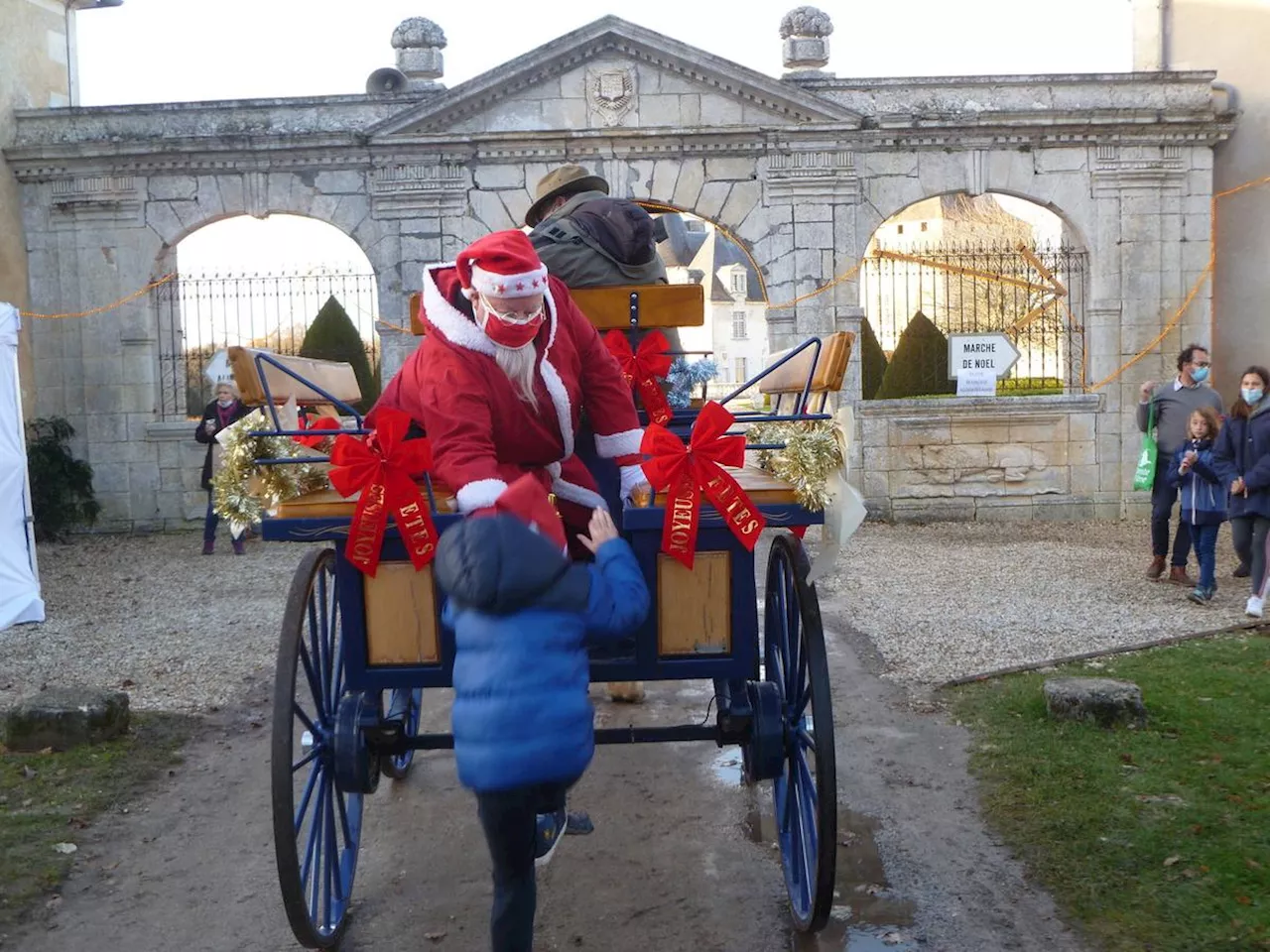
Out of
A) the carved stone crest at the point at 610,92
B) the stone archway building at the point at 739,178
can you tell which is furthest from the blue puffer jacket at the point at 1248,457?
the carved stone crest at the point at 610,92

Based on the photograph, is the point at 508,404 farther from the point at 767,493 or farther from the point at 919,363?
the point at 919,363

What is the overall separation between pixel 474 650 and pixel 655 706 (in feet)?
11.6

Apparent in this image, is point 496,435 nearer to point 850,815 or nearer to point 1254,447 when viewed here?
point 850,815

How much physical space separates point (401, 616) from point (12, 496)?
5.84 meters

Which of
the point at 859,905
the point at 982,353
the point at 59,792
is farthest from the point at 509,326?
the point at 982,353

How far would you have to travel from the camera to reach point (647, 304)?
4.13 meters

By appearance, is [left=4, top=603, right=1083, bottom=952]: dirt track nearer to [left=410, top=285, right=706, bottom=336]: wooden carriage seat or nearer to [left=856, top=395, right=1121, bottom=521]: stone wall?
[left=410, top=285, right=706, bottom=336]: wooden carriage seat

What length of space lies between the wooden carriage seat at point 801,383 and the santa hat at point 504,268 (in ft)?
2.17

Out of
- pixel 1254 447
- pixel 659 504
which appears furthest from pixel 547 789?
pixel 1254 447

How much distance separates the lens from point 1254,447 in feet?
25.6

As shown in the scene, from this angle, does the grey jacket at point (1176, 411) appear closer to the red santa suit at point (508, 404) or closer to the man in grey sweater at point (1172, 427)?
the man in grey sweater at point (1172, 427)

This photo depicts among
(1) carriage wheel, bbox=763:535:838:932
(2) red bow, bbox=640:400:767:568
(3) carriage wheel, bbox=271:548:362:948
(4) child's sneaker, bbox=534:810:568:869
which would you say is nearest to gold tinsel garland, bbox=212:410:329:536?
(3) carriage wheel, bbox=271:548:362:948

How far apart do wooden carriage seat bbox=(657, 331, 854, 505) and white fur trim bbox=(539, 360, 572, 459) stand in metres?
0.30

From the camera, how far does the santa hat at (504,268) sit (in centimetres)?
298
